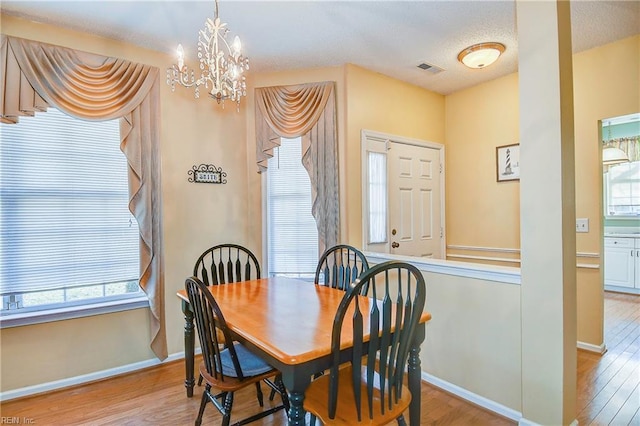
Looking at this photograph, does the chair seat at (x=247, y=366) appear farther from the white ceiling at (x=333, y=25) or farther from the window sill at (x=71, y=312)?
the white ceiling at (x=333, y=25)

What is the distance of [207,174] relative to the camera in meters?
3.20

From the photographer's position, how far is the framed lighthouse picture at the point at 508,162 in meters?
3.55

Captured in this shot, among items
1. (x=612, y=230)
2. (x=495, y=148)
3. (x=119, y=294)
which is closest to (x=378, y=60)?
(x=495, y=148)

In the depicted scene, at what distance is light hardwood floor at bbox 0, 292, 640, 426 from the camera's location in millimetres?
2094

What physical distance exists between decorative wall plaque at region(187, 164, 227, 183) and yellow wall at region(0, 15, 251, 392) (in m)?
0.05

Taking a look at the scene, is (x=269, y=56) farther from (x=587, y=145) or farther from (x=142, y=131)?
(x=587, y=145)

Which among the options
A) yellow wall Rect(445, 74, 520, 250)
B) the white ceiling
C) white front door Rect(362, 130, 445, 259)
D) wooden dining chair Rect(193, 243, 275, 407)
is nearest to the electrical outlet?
yellow wall Rect(445, 74, 520, 250)

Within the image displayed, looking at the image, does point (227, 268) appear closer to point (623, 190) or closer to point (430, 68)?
point (430, 68)

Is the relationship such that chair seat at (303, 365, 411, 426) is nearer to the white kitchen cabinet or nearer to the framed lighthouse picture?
the framed lighthouse picture

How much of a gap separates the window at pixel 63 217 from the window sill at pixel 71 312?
67mm

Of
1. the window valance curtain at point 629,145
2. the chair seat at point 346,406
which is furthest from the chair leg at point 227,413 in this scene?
the window valance curtain at point 629,145

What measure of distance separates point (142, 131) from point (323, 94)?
5.37ft

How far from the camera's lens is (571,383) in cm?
185

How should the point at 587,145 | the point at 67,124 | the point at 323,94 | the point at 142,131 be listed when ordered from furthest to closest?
1. the point at 323,94
2. the point at 587,145
3. the point at 142,131
4. the point at 67,124
